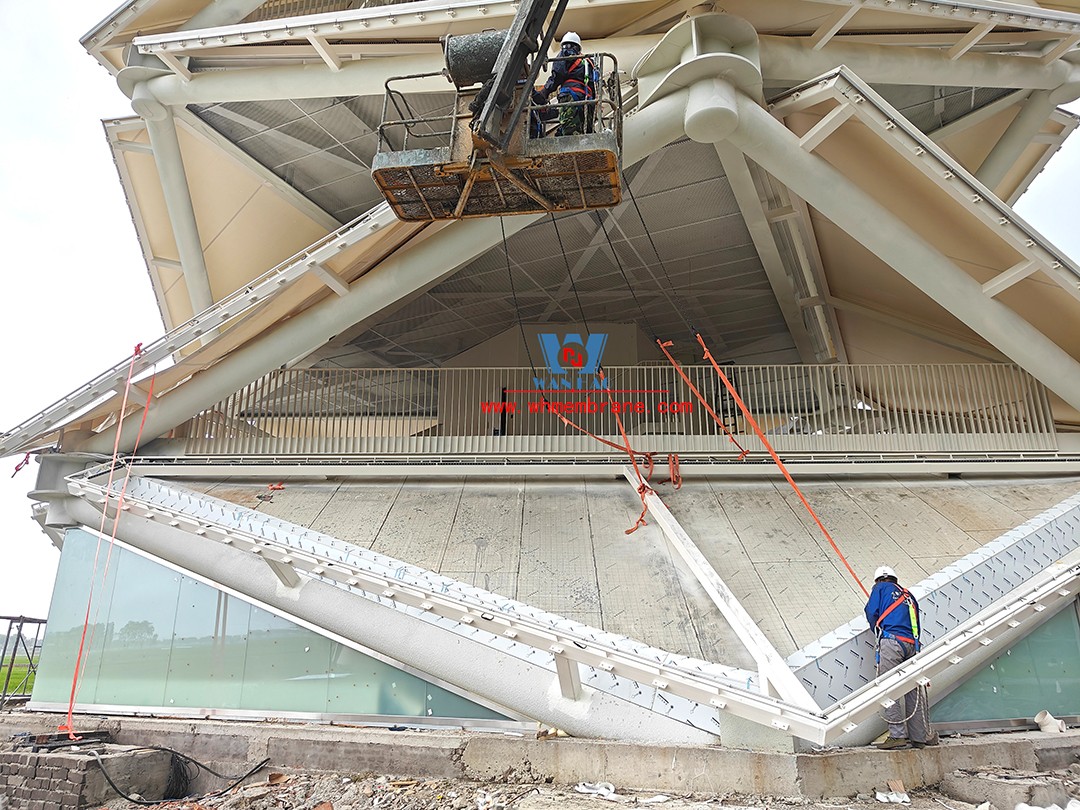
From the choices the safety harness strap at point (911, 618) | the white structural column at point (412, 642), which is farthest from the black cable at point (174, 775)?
the safety harness strap at point (911, 618)

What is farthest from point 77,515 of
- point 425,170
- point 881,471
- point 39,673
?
point 881,471

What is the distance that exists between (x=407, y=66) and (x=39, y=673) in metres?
9.71

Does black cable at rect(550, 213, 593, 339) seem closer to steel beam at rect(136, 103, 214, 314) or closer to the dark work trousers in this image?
steel beam at rect(136, 103, 214, 314)

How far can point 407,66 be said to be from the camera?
9648 mm

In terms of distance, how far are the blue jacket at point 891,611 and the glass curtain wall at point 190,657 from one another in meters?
3.97

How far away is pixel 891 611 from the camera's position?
6082mm

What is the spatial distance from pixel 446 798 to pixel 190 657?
16.9 feet

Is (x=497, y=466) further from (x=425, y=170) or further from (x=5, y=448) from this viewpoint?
(x=5, y=448)

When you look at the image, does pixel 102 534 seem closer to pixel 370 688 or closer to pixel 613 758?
pixel 370 688

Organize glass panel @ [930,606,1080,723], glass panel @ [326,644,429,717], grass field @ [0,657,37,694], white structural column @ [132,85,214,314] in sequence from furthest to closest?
grass field @ [0,657,37,694], white structural column @ [132,85,214,314], glass panel @ [326,644,429,717], glass panel @ [930,606,1080,723]

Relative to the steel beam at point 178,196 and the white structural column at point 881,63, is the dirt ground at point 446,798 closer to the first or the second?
the white structural column at point 881,63

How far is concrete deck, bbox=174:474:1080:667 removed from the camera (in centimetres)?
722

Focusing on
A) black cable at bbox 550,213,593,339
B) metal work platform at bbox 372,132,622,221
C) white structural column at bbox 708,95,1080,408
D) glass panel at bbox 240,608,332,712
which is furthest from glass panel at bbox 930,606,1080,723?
black cable at bbox 550,213,593,339

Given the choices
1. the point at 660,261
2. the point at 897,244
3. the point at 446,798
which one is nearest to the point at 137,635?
the point at 446,798
